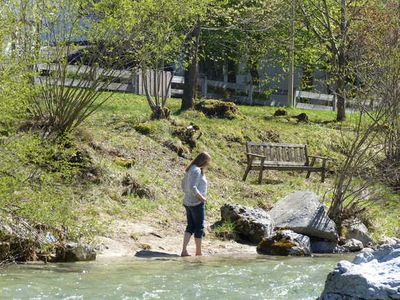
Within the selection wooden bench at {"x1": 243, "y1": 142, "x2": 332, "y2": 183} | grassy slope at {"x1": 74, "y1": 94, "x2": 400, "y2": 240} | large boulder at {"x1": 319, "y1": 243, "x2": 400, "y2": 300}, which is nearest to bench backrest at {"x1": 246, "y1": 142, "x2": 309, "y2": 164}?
wooden bench at {"x1": 243, "y1": 142, "x2": 332, "y2": 183}

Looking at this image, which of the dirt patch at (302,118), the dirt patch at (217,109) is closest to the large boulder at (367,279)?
the dirt patch at (217,109)

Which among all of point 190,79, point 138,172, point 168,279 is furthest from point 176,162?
point 168,279

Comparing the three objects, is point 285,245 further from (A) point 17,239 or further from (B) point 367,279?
(B) point 367,279

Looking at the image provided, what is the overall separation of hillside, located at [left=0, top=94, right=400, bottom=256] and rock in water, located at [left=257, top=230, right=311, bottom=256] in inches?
78.3

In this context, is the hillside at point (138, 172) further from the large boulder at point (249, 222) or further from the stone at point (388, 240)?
the large boulder at point (249, 222)

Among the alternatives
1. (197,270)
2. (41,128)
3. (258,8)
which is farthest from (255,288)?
(258,8)

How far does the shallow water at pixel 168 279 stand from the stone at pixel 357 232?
141 inches

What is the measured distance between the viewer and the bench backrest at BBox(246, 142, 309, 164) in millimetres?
24906

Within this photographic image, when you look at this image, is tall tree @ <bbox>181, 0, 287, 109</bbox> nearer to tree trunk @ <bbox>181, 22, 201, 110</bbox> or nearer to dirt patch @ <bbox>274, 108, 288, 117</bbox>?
tree trunk @ <bbox>181, 22, 201, 110</bbox>

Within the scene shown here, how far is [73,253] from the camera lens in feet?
48.0

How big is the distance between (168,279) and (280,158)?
1271cm

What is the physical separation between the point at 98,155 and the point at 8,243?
703 centimetres

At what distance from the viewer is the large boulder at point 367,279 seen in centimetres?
945

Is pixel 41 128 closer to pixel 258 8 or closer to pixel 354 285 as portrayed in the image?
pixel 354 285
